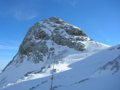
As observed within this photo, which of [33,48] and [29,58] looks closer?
[29,58]

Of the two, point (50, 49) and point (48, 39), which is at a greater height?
point (48, 39)

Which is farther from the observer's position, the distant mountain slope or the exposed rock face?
the exposed rock face

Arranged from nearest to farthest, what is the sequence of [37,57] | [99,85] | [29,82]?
[99,85]
[29,82]
[37,57]

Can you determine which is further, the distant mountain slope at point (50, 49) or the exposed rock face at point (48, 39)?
the exposed rock face at point (48, 39)

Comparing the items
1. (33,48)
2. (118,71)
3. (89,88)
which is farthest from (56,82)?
(33,48)

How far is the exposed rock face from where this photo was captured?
48894mm

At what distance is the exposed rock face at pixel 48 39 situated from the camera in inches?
1925

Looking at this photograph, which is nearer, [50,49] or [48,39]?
[50,49]

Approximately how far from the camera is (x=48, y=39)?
179ft

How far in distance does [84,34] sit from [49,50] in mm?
17931

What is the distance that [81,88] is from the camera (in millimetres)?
16766

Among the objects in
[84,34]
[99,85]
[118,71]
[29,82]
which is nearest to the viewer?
[99,85]

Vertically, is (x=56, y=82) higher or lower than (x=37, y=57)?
lower

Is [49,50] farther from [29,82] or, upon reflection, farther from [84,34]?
[29,82]
